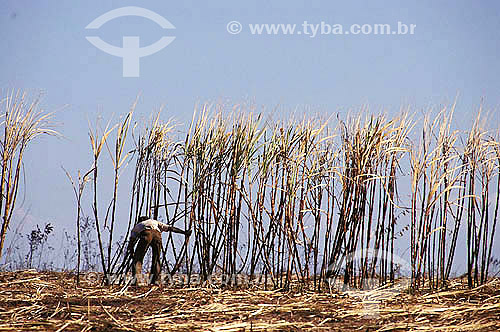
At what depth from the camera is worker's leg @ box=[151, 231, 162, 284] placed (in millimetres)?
4125

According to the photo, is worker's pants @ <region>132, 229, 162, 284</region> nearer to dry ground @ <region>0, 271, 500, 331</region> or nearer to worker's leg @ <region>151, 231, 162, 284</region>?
worker's leg @ <region>151, 231, 162, 284</region>

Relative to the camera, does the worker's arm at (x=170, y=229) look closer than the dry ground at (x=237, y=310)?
No

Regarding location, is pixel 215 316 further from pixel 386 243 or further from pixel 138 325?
pixel 386 243

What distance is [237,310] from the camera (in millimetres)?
3193

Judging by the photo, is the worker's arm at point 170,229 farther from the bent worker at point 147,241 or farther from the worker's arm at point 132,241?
the worker's arm at point 132,241

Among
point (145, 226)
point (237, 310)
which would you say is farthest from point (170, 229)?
point (237, 310)

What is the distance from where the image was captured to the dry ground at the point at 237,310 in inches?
110

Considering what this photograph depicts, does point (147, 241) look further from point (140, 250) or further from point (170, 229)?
point (170, 229)

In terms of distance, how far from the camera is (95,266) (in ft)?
16.5

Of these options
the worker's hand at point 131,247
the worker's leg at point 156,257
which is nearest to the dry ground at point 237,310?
the worker's leg at point 156,257

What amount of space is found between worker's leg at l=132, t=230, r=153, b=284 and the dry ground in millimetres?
126

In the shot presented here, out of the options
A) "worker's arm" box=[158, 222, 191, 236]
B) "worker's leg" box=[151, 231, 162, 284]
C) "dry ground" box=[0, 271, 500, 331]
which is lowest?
"dry ground" box=[0, 271, 500, 331]

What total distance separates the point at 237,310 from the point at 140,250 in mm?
1128

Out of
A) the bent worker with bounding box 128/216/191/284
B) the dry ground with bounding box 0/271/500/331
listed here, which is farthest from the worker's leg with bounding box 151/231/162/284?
the dry ground with bounding box 0/271/500/331
